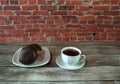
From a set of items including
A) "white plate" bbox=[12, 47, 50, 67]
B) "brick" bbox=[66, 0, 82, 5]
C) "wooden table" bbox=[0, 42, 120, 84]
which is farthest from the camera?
"brick" bbox=[66, 0, 82, 5]

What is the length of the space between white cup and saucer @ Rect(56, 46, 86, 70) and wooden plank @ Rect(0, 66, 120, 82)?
0.09 feet

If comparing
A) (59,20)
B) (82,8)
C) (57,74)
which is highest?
(82,8)

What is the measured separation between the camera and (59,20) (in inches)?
83.7

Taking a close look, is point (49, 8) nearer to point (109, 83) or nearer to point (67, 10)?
point (67, 10)

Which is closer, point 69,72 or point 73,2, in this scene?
point 69,72

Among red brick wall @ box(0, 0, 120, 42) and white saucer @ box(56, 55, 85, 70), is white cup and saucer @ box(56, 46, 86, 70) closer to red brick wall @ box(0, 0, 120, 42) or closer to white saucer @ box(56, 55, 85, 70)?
white saucer @ box(56, 55, 85, 70)

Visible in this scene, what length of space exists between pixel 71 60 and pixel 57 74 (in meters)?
0.11

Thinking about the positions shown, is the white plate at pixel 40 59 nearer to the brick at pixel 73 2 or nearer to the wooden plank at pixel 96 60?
the wooden plank at pixel 96 60

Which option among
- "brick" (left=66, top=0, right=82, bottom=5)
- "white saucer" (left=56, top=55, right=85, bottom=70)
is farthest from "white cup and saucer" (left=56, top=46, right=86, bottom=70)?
"brick" (left=66, top=0, right=82, bottom=5)

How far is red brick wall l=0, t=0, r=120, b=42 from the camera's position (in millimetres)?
2055

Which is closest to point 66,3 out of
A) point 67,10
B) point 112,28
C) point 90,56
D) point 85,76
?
point 67,10

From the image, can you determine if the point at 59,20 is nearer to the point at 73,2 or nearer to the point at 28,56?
the point at 73,2

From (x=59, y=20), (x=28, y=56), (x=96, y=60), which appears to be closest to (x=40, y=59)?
(x=28, y=56)

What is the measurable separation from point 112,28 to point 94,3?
340 mm
